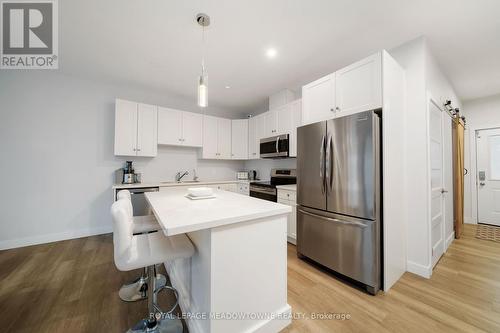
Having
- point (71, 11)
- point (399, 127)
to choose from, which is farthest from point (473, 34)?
point (71, 11)

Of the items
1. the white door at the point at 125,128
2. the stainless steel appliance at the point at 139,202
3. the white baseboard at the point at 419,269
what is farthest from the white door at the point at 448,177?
the white door at the point at 125,128

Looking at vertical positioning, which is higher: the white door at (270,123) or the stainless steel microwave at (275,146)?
the white door at (270,123)

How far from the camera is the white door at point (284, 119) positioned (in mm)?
3412

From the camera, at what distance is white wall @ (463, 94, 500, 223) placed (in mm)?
3795

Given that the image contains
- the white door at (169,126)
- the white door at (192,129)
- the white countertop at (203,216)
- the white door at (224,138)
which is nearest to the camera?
the white countertop at (203,216)

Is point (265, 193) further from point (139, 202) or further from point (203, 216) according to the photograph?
point (203, 216)

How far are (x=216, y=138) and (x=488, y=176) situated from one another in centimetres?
572

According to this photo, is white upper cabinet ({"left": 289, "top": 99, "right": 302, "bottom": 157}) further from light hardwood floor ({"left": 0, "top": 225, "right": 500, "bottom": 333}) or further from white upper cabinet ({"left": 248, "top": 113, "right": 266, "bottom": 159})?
light hardwood floor ({"left": 0, "top": 225, "right": 500, "bottom": 333})

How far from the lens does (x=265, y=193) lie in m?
3.36

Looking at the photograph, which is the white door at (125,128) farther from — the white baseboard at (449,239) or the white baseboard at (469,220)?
the white baseboard at (469,220)

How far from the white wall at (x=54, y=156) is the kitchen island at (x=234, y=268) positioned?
9.58 ft

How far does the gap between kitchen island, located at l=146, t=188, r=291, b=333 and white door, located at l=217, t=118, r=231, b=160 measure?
300 cm

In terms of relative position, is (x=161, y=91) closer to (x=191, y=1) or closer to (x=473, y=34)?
Answer: (x=191, y=1)

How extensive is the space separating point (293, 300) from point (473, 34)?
3346mm
